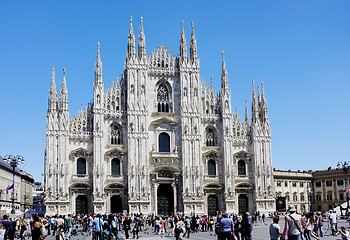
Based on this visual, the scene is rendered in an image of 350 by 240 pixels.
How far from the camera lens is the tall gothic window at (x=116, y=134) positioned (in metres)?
56.9

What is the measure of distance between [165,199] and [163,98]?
12649 millimetres

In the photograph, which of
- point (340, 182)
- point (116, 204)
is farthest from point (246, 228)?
point (340, 182)

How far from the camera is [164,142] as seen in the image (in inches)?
2301

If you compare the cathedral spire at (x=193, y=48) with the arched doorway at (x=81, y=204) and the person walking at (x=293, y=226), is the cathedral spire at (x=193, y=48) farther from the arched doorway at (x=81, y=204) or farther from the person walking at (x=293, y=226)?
the person walking at (x=293, y=226)

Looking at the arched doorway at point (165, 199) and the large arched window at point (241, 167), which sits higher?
the large arched window at point (241, 167)

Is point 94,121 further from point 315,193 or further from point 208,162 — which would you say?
point 315,193

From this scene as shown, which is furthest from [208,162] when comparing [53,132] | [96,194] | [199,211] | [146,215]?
[53,132]

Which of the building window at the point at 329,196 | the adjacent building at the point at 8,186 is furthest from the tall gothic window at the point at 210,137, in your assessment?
the building window at the point at 329,196

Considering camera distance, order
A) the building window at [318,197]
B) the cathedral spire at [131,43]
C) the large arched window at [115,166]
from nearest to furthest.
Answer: the large arched window at [115,166] < the cathedral spire at [131,43] < the building window at [318,197]

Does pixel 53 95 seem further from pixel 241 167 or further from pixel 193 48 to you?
pixel 241 167

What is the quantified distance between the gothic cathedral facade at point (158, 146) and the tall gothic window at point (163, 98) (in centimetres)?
13

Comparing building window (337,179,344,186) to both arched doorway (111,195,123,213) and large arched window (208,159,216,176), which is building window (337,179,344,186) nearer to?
large arched window (208,159,216,176)

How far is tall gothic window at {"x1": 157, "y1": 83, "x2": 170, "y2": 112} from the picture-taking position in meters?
59.2

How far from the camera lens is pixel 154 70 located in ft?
194
